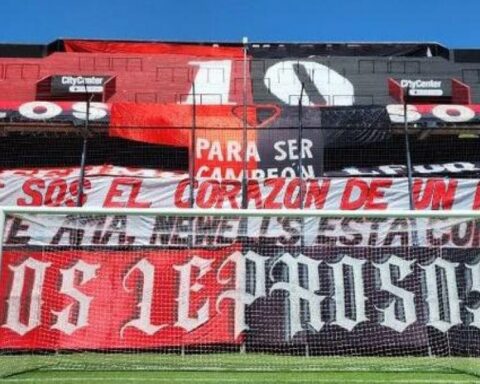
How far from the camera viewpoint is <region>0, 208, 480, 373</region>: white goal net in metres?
8.34

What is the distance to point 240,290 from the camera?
864 centimetres

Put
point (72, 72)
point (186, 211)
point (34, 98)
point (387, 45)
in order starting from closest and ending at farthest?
1. point (186, 211)
2. point (34, 98)
3. point (72, 72)
4. point (387, 45)

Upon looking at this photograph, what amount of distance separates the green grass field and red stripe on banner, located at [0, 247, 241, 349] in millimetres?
211

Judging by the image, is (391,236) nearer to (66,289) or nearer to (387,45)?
(66,289)

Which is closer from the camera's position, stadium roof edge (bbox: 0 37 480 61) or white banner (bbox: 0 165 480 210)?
white banner (bbox: 0 165 480 210)

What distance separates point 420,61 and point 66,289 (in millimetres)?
13520

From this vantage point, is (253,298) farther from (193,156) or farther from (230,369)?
(193,156)

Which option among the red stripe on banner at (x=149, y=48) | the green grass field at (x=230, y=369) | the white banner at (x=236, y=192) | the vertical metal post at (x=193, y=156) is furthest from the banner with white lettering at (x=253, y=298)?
the red stripe on banner at (x=149, y=48)

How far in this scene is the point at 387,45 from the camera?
2286cm

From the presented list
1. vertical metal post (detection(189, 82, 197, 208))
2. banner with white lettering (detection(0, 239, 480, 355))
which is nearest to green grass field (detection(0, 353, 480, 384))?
banner with white lettering (detection(0, 239, 480, 355))

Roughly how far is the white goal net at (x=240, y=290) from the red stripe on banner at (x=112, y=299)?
1cm

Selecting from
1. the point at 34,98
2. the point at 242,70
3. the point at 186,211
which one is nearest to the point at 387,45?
the point at 242,70

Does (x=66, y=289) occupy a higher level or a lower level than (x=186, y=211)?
lower

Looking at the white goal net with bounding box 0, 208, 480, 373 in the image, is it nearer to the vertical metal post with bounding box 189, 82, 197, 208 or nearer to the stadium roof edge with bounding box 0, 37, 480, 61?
the vertical metal post with bounding box 189, 82, 197, 208
